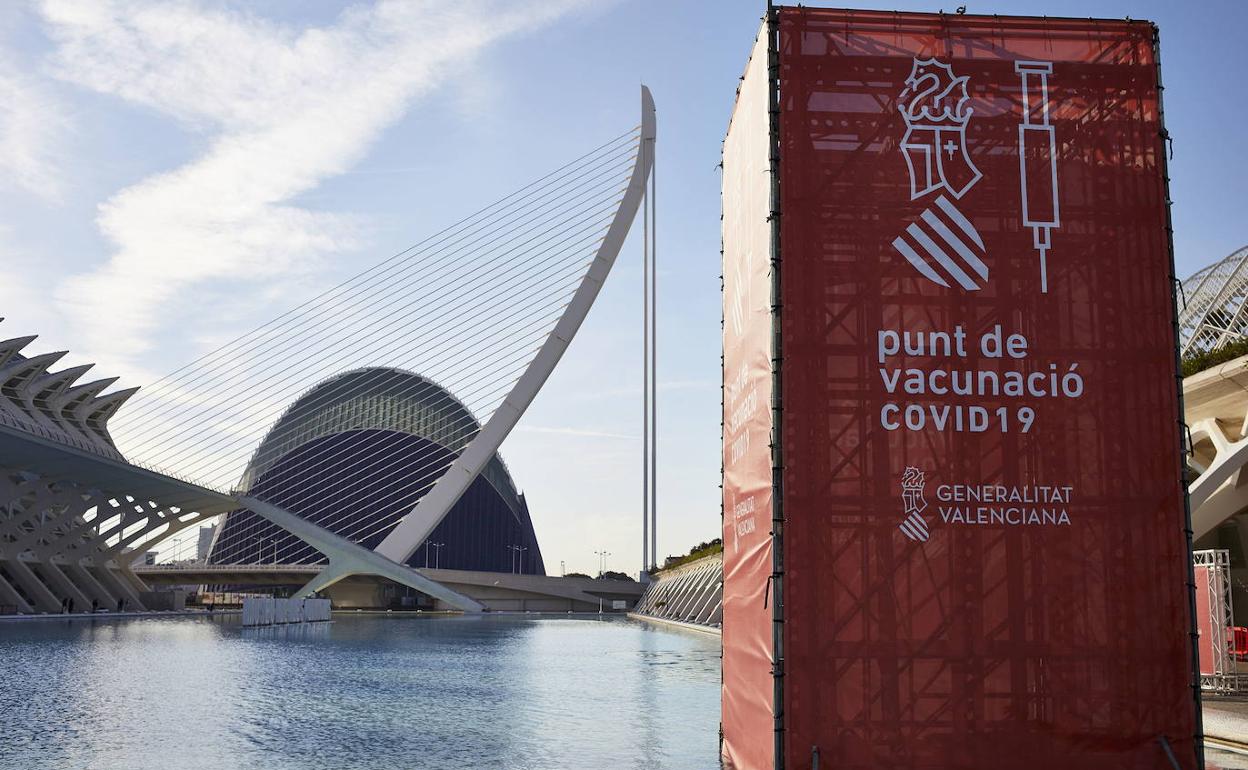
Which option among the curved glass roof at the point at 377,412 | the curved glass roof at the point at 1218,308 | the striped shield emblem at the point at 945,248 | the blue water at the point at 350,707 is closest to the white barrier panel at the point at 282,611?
the blue water at the point at 350,707

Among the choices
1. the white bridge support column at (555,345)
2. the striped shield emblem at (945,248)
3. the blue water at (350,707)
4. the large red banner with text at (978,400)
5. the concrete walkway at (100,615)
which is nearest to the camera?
the large red banner with text at (978,400)

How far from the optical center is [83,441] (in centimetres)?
4678

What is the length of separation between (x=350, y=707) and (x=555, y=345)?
3274 cm

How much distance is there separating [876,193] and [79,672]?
47.2ft

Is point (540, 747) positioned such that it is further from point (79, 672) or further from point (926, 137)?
point (79, 672)

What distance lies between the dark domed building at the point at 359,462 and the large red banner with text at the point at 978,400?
73093 mm

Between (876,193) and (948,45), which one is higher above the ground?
(948,45)

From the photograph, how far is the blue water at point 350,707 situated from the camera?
369 inches

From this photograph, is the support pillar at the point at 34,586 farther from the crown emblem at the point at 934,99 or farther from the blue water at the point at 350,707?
the crown emblem at the point at 934,99

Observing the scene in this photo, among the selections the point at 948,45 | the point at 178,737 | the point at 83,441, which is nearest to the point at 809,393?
the point at 948,45

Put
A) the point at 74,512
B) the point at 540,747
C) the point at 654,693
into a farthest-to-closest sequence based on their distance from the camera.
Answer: the point at 74,512
the point at 654,693
the point at 540,747

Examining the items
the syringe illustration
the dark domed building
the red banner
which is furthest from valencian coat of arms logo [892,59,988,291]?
the dark domed building

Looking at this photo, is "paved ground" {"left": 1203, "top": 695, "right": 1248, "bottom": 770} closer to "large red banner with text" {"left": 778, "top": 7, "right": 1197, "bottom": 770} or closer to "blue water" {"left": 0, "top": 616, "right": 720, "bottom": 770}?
→ "large red banner with text" {"left": 778, "top": 7, "right": 1197, "bottom": 770}

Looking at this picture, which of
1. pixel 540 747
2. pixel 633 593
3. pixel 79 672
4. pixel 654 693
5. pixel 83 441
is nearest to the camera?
pixel 540 747
